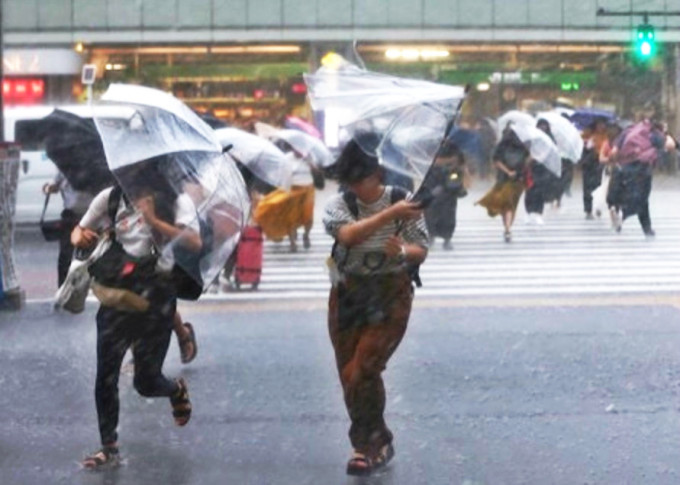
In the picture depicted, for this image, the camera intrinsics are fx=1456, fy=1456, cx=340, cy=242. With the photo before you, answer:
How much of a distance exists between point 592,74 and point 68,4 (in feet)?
47.2

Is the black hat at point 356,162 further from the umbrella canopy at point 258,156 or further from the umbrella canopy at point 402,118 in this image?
the umbrella canopy at point 258,156

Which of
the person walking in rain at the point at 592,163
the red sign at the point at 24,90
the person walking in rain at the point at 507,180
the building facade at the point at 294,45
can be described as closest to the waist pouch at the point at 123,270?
the person walking in rain at the point at 507,180

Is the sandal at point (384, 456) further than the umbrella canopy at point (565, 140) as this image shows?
No

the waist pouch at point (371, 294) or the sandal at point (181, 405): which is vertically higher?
the waist pouch at point (371, 294)

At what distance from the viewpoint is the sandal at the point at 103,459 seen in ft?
24.1

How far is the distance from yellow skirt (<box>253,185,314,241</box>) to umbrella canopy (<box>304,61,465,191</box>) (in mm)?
10258

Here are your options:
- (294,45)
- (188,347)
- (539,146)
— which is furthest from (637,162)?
(294,45)

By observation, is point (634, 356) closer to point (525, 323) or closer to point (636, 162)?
point (525, 323)

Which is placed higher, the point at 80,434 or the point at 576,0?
the point at 576,0

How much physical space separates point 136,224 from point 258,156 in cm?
719

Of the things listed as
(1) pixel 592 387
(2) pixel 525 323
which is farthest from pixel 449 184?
(1) pixel 592 387

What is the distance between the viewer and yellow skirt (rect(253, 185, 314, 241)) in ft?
58.4

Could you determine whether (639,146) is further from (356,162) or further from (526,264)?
(356,162)

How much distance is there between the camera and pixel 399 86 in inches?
290
